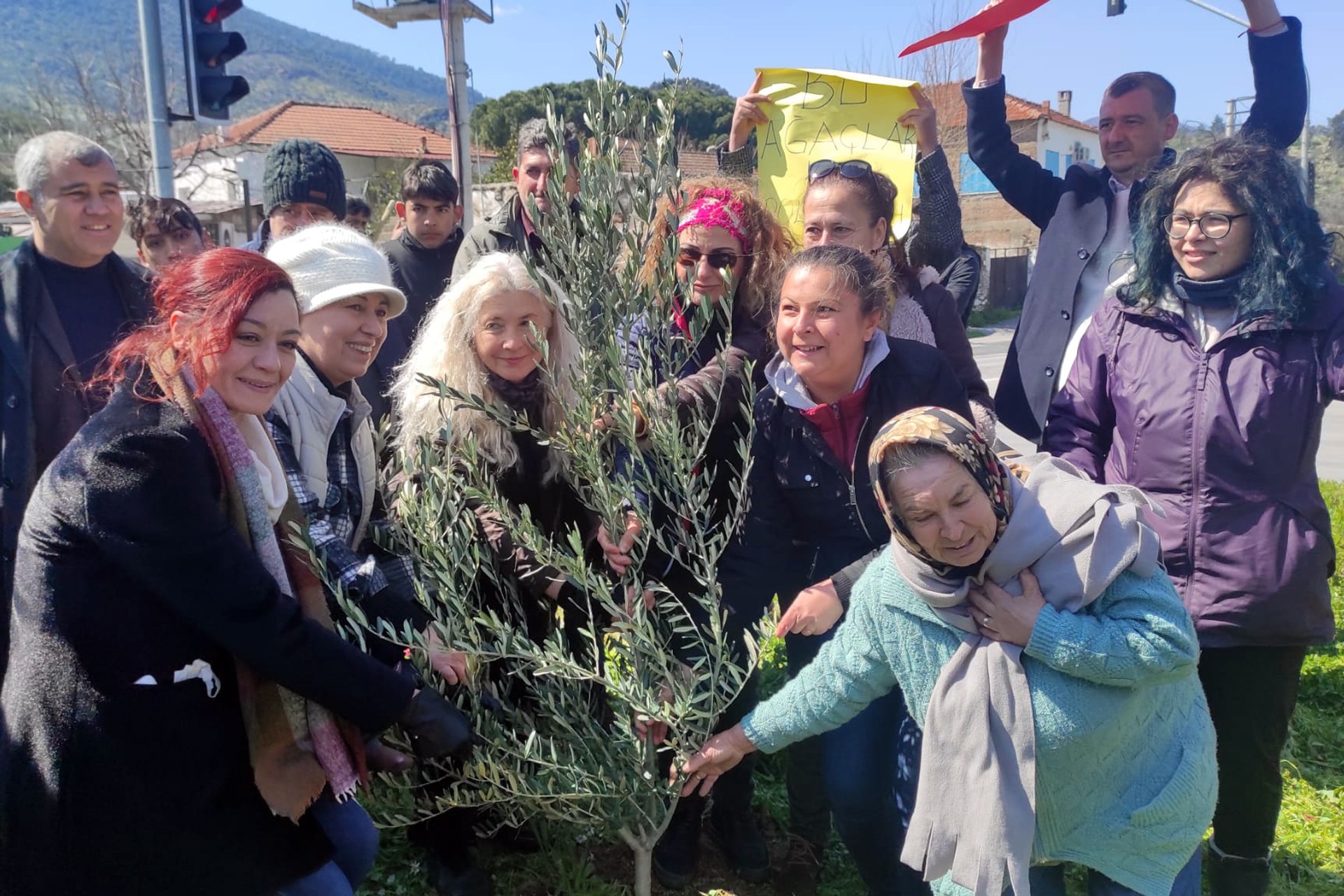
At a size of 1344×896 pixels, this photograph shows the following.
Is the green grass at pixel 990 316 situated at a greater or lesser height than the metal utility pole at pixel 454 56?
lesser

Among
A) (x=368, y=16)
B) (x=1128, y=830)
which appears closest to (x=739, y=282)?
(x=1128, y=830)

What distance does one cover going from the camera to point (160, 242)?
455 cm

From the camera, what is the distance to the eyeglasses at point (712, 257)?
3031 millimetres

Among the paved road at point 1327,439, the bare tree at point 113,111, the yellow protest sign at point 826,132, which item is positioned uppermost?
the bare tree at point 113,111

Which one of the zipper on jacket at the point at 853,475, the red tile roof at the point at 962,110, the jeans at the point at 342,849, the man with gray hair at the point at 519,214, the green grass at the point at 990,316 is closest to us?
the jeans at the point at 342,849

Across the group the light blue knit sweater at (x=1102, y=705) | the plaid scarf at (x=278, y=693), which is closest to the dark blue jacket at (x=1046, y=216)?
the light blue knit sweater at (x=1102, y=705)

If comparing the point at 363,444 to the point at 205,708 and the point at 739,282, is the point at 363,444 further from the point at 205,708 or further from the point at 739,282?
the point at 739,282

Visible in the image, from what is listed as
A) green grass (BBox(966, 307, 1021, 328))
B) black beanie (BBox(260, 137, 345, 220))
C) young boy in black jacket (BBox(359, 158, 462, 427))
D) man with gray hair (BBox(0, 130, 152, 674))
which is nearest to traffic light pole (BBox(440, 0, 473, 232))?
young boy in black jacket (BBox(359, 158, 462, 427))

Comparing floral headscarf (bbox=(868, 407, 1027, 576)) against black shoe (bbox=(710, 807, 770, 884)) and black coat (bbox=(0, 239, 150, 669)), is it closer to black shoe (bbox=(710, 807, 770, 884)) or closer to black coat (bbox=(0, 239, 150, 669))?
black shoe (bbox=(710, 807, 770, 884))

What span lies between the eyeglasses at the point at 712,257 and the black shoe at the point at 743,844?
5.97 ft

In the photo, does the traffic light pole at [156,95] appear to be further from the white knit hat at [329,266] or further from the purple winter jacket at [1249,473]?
the purple winter jacket at [1249,473]

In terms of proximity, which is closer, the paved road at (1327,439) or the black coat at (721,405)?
the black coat at (721,405)

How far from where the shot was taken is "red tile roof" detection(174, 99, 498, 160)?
136ft

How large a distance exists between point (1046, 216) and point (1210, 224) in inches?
49.7
